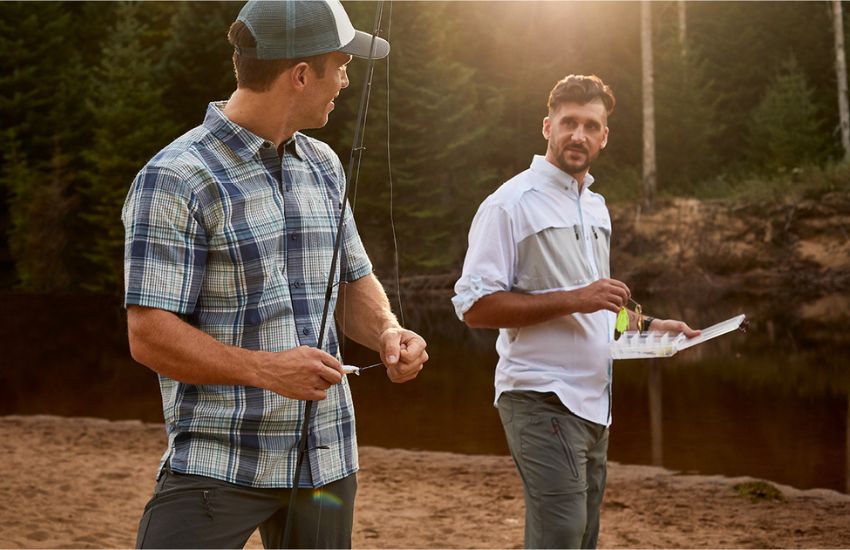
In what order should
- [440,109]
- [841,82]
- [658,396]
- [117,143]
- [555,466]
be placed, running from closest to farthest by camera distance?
[555,466]
[658,396]
[841,82]
[440,109]
[117,143]

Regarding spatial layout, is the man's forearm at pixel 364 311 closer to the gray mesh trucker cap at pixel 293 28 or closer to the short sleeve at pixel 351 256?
the short sleeve at pixel 351 256

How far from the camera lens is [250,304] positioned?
2.27 meters

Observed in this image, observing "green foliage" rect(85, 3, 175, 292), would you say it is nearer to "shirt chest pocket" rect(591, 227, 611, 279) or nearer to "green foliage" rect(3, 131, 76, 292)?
"green foliage" rect(3, 131, 76, 292)

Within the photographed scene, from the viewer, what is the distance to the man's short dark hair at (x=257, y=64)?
2.29m

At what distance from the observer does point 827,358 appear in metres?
15.9

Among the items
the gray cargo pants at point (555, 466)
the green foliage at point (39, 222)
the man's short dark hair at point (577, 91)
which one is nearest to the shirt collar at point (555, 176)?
the man's short dark hair at point (577, 91)

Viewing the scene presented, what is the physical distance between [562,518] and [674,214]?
2534 centimetres

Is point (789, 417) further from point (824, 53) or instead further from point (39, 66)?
point (39, 66)

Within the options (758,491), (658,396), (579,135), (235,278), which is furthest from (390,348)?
(658,396)

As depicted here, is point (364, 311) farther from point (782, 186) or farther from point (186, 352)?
point (782, 186)

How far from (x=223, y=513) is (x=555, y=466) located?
59.9 inches

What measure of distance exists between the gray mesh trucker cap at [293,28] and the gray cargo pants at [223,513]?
920mm

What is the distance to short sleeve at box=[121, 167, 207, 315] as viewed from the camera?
7.06 ft

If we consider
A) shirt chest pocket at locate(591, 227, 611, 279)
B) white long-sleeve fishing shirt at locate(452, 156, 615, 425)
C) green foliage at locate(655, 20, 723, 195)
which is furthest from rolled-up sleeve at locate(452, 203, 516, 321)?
green foliage at locate(655, 20, 723, 195)
